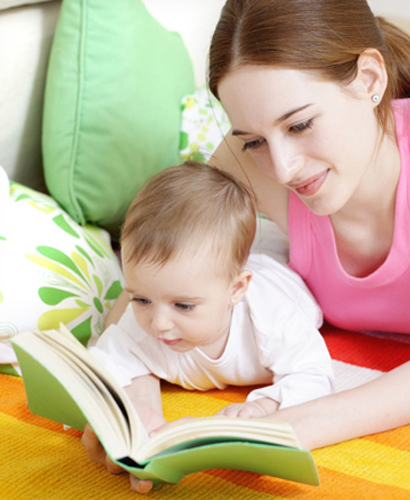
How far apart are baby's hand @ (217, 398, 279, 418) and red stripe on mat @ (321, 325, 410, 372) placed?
0.92ft

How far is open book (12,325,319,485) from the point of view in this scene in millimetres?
856

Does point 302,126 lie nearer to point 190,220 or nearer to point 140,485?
point 190,220

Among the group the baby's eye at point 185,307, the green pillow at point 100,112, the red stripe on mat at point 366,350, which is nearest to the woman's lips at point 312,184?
the baby's eye at point 185,307

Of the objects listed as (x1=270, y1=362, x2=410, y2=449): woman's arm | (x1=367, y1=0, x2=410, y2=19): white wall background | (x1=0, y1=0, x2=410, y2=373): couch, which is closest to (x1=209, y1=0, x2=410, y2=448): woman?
(x1=270, y1=362, x2=410, y2=449): woman's arm

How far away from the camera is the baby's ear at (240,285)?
1236 millimetres

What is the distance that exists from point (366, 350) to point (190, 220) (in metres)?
0.50

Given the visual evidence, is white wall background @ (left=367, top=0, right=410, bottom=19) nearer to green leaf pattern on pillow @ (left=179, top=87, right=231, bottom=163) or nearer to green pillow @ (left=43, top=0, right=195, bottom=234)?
green leaf pattern on pillow @ (left=179, top=87, right=231, bottom=163)

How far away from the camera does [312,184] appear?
1231 mm

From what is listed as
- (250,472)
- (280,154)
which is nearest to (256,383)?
(250,472)

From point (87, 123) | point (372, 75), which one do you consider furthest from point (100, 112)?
point (372, 75)

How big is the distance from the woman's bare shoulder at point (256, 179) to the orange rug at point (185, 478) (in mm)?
405

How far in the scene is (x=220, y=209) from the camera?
3.95 ft

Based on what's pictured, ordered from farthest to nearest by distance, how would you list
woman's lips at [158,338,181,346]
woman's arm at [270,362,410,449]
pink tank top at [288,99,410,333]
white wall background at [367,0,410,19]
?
1. white wall background at [367,0,410,19]
2. pink tank top at [288,99,410,333]
3. woman's lips at [158,338,181,346]
4. woman's arm at [270,362,410,449]

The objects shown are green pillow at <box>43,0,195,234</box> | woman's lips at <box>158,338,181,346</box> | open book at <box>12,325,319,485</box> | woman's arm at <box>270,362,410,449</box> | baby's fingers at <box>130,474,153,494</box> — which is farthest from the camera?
green pillow at <box>43,0,195,234</box>
